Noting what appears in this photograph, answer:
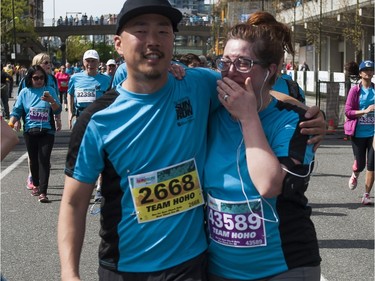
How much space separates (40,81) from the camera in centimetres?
1041

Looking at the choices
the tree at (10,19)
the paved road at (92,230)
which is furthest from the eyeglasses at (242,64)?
the tree at (10,19)

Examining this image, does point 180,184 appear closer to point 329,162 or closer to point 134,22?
point 134,22

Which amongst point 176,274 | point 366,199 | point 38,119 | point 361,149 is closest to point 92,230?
point 38,119

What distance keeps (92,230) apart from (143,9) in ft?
17.6

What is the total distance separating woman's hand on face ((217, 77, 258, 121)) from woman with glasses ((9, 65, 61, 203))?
7.33 m

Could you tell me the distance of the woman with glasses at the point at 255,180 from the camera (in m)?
2.99

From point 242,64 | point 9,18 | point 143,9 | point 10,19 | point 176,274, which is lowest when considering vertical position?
point 176,274

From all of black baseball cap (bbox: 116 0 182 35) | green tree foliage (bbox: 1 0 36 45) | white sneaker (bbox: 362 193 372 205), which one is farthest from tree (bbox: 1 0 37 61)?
black baseball cap (bbox: 116 0 182 35)

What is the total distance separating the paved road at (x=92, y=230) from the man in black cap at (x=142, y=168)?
3.22m

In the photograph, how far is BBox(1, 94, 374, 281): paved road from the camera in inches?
255

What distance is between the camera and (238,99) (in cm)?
299

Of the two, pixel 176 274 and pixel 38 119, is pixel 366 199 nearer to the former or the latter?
pixel 38 119

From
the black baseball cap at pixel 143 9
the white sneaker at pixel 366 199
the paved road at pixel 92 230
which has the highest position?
the black baseball cap at pixel 143 9

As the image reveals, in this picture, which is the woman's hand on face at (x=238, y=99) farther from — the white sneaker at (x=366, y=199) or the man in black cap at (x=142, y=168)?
the white sneaker at (x=366, y=199)
